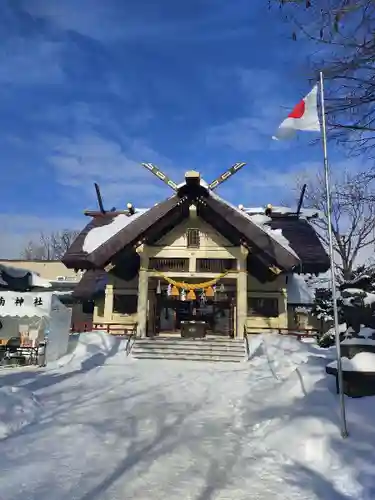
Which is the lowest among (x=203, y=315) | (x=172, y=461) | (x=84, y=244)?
(x=172, y=461)

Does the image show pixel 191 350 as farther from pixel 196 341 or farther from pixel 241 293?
pixel 241 293

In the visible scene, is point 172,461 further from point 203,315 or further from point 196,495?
point 203,315

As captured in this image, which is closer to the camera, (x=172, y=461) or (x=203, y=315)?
(x=172, y=461)

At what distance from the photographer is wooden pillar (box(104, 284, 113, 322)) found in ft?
69.4

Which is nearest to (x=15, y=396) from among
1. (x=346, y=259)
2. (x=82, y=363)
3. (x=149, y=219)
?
(x=82, y=363)

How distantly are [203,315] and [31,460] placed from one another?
17.6 metres

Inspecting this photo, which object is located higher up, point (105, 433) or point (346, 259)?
point (346, 259)

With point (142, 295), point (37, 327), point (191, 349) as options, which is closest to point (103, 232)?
point (142, 295)

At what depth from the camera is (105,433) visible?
253 inches

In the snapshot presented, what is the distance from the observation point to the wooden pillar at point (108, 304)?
69.4 ft

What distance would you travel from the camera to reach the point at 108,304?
69.7 feet

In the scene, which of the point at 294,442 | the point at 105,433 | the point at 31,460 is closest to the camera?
the point at 31,460

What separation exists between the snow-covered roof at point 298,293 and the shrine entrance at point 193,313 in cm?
401

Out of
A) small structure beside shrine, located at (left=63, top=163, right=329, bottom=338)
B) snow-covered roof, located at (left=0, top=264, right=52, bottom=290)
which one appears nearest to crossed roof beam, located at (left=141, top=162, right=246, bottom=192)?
small structure beside shrine, located at (left=63, top=163, right=329, bottom=338)
